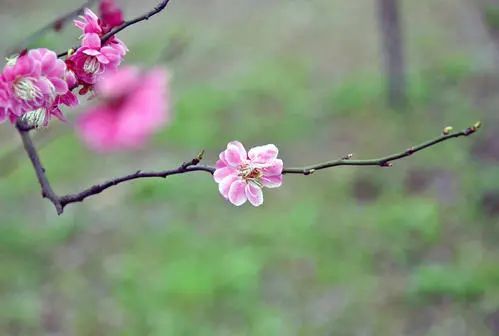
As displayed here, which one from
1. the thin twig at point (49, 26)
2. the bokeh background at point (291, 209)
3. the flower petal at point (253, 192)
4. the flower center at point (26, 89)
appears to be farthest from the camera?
the bokeh background at point (291, 209)

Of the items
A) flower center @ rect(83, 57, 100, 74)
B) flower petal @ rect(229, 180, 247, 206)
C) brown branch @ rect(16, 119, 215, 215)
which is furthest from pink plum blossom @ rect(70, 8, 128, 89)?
flower petal @ rect(229, 180, 247, 206)

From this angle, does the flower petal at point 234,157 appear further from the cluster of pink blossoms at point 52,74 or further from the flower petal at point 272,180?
the cluster of pink blossoms at point 52,74

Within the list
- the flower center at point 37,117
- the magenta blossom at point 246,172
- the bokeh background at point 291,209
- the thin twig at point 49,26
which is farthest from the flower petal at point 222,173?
the bokeh background at point 291,209

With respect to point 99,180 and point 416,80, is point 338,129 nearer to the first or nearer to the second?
point 416,80

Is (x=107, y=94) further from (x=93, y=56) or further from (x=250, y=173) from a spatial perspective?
(x=250, y=173)

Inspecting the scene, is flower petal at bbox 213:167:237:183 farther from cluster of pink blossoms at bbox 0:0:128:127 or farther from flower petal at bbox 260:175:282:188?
cluster of pink blossoms at bbox 0:0:128:127

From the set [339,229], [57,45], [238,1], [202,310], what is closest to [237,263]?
[202,310]
